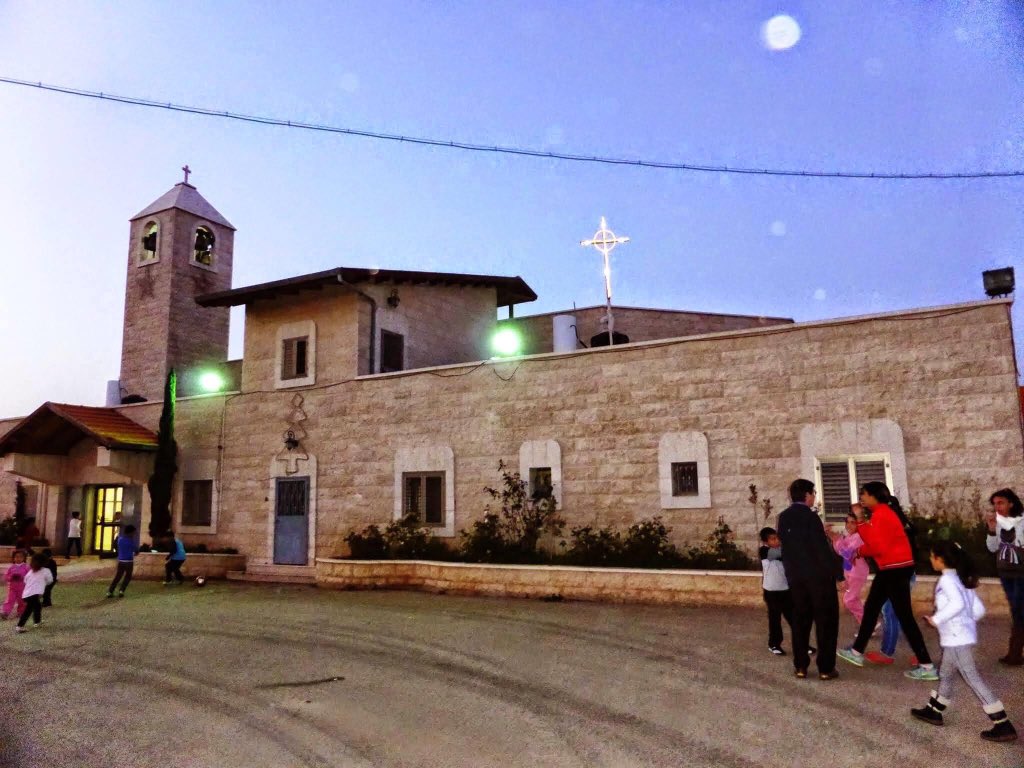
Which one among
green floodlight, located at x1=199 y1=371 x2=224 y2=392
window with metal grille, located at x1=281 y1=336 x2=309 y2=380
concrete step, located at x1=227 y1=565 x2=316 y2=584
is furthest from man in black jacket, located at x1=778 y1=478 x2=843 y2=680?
green floodlight, located at x1=199 y1=371 x2=224 y2=392

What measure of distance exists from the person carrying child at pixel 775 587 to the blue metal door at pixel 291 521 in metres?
11.3

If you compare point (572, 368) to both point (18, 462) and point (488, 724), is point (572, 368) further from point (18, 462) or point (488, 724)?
point (18, 462)

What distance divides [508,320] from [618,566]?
10970mm

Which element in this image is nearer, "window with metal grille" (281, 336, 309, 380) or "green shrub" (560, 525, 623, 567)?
"green shrub" (560, 525, 623, 567)

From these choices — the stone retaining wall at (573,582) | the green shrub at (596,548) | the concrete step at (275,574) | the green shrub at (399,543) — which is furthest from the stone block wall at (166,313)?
the green shrub at (596,548)

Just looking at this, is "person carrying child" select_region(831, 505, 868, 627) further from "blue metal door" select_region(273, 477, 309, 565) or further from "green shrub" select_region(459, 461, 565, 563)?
"blue metal door" select_region(273, 477, 309, 565)

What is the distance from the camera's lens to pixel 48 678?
23.5 feet

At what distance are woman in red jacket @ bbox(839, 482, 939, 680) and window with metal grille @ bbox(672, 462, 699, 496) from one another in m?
5.45

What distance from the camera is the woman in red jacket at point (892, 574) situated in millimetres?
6055

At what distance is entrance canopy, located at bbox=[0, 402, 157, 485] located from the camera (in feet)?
57.1

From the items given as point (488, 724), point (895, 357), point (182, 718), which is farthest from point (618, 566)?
point (182, 718)

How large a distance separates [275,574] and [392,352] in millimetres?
5916

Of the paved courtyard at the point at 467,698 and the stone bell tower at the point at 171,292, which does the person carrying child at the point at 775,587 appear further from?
the stone bell tower at the point at 171,292

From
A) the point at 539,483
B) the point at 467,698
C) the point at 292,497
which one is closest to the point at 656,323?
the point at 539,483
